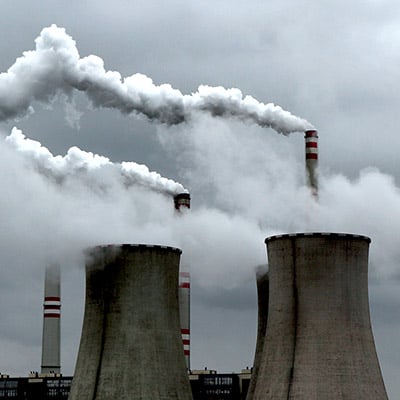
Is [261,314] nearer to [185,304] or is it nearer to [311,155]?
[311,155]

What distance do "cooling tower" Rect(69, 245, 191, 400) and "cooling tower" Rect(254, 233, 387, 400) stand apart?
340 centimetres

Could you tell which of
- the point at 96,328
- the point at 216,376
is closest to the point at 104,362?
the point at 96,328

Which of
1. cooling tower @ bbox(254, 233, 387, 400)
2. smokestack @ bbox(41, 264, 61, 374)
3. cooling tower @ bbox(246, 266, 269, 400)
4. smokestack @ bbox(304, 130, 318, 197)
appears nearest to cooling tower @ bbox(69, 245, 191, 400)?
cooling tower @ bbox(254, 233, 387, 400)

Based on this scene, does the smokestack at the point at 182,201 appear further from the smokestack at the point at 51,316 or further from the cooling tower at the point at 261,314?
the cooling tower at the point at 261,314

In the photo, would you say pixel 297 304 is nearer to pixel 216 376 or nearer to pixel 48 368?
pixel 216 376

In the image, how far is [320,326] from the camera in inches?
1291

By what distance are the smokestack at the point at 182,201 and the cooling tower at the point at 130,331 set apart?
17.6 m

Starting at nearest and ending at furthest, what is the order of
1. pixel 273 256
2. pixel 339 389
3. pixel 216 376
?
1. pixel 339 389
2. pixel 273 256
3. pixel 216 376

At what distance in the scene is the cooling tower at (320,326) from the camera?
32.3 meters

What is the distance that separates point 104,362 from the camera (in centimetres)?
3441

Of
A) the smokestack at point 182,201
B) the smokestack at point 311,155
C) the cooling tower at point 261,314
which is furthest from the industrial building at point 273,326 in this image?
the smokestack at point 182,201

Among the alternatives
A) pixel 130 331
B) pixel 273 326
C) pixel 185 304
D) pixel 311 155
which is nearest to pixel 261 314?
pixel 273 326

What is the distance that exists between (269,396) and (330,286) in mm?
3976

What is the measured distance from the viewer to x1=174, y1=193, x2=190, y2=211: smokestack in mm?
53094
